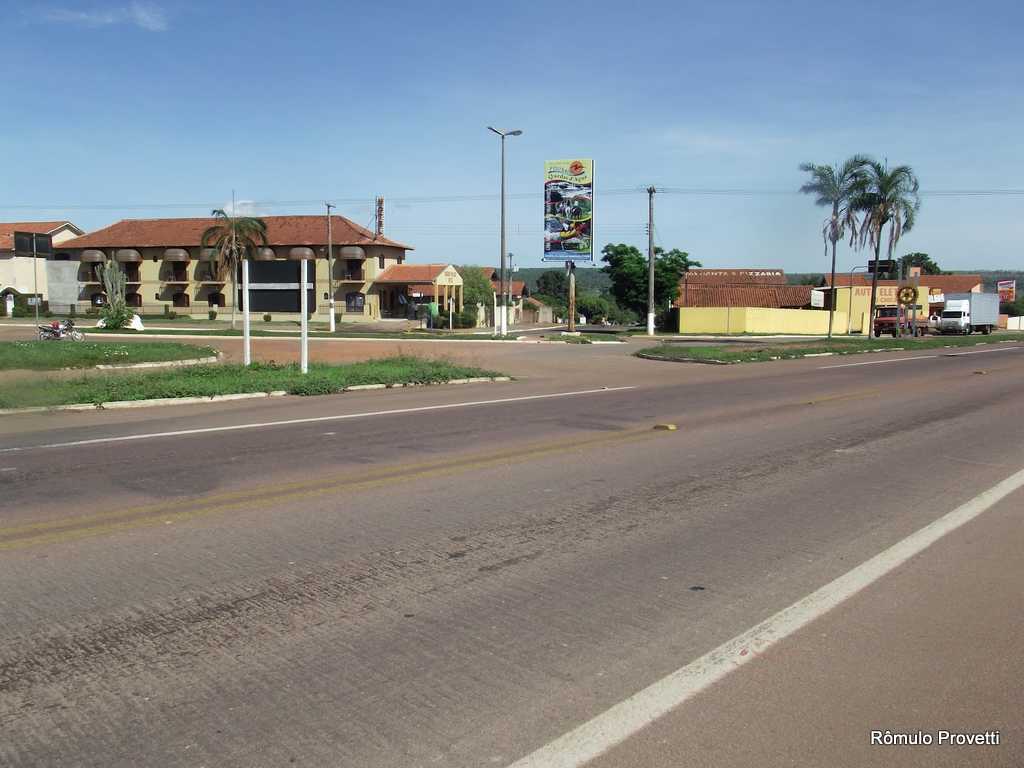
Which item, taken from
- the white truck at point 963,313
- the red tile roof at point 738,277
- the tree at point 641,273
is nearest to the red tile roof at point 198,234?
the tree at point 641,273

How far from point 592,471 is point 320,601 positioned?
4.88 meters

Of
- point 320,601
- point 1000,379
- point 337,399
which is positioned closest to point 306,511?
point 320,601

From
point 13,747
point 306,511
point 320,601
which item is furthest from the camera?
point 306,511

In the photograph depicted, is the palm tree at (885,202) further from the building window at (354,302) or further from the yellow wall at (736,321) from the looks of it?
the building window at (354,302)

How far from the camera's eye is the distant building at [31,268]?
7688 centimetres

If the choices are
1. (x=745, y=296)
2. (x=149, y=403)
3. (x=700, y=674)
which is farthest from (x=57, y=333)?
(x=745, y=296)

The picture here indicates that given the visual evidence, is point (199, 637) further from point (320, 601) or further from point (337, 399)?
point (337, 399)

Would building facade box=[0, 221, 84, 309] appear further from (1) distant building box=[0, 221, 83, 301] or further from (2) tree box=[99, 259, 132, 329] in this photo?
(2) tree box=[99, 259, 132, 329]

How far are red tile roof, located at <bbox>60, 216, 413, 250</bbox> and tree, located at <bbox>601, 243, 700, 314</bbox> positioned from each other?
18.8 meters

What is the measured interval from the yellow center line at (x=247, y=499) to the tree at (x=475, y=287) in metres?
70.4

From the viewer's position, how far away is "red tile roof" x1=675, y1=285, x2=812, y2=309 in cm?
8038

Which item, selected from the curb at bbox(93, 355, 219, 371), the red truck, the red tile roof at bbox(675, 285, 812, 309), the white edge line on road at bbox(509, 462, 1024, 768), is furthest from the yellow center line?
the red tile roof at bbox(675, 285, 812, 309)

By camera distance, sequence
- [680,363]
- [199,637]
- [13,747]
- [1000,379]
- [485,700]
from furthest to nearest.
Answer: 1. [680,363]
2. [1000,379]
3. [199,637]
4. [485,700]
5. [13,747]

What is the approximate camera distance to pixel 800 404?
56.1 ft
